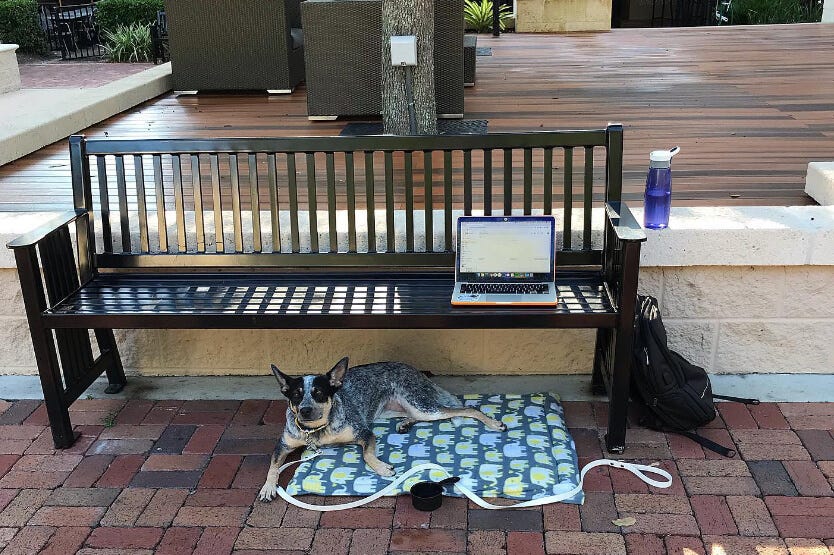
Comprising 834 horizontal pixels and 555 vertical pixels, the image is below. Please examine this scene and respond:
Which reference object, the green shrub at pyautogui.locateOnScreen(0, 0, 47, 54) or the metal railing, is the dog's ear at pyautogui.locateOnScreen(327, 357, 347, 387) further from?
the green shrub at pyautogui.locateOnScreen(0, 0, 47, 54)

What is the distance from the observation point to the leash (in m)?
3.17

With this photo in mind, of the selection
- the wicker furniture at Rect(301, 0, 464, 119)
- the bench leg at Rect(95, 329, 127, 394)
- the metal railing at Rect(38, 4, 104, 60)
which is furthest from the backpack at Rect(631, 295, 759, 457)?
the metal railing at Rect(38, 4, 104, 60)

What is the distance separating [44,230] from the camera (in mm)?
3518

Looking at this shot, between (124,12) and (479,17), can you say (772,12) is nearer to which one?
(479,17)

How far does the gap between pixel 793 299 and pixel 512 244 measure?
1.33m

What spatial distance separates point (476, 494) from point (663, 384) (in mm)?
918

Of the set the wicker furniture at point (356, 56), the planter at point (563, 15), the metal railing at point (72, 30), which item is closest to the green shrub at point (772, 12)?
the planter at point (563, 15)

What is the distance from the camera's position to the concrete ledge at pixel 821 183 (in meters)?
4.20

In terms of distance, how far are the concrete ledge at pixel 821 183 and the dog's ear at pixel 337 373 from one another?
2.49 metres

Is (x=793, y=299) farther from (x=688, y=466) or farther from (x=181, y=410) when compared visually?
(x=181, y=410)

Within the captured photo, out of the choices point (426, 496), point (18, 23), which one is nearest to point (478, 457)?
point (426, 496)

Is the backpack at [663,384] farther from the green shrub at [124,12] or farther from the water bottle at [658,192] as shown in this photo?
the green shrub at [124,12]

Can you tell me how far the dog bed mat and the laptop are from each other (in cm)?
58

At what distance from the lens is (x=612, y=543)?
9.66 ft
